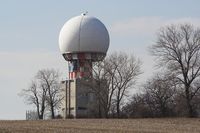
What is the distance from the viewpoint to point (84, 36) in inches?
3600

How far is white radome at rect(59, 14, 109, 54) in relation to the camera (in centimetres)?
9162

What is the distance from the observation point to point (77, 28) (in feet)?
302

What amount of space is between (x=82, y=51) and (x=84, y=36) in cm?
277

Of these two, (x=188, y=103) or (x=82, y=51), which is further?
(x=82, y=51)

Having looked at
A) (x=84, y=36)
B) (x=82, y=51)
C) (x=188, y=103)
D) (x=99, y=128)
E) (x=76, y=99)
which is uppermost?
(x=84, y=36)

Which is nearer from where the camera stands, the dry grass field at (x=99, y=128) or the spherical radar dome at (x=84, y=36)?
the dry grass field at (x=99, y=128)

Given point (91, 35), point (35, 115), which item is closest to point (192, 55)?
point (91, 35)

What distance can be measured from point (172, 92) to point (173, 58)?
8.86 metres

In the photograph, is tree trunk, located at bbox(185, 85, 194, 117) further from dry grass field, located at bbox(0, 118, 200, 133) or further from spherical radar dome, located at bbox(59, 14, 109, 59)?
spherical radar dome, located at bbox(59, 14, 109, 59)

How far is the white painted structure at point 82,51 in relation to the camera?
9169 centimetres

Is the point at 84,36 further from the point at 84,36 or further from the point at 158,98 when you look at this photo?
the point at 158,98

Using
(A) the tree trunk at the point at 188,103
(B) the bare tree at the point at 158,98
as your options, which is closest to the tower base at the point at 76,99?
(B) the bare tree at the point at 158,98

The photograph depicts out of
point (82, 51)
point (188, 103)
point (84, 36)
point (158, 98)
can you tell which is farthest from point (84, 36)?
point (188, 103)

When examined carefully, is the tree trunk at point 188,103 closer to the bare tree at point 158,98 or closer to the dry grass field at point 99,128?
the bare tree at point 158,98
